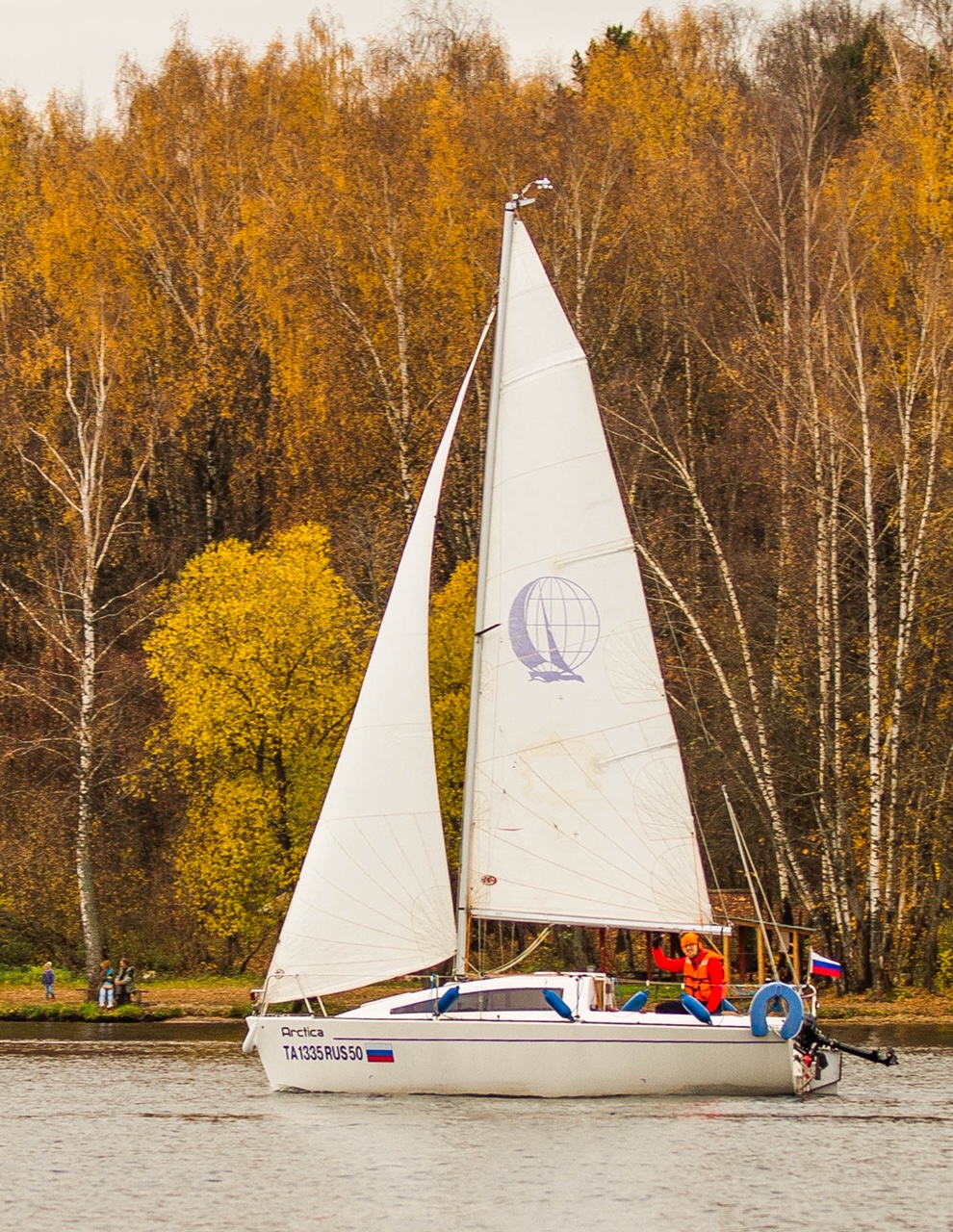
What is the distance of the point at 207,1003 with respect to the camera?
48.6 meters

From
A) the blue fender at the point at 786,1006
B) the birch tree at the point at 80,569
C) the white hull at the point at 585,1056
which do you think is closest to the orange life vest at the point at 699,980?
the white hull at the point at 585,1056

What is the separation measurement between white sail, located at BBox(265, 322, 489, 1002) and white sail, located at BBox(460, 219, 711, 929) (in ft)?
3.05

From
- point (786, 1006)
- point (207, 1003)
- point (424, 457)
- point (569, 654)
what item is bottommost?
point (207, 1003)

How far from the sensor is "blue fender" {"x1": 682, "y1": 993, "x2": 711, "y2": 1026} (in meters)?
27.3

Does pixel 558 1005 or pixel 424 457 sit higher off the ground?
pixel 424 457

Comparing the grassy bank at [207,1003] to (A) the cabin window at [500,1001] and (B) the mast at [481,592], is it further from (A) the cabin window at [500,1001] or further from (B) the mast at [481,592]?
(A) the cabin window at [500,1001]

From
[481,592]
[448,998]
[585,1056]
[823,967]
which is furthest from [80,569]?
[823,967]

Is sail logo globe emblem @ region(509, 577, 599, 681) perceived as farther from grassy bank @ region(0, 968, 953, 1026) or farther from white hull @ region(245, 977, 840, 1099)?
grassy bank @ region(0, 968, 953, 1026)

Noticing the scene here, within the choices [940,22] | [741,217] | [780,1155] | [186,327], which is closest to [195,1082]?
[780,1155]

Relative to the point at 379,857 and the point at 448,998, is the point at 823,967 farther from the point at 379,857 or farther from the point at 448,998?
the point at 379,857

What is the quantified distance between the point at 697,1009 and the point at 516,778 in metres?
4.05

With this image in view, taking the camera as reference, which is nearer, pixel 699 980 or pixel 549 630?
pixel 699 980

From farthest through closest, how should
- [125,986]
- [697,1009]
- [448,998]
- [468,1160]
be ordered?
[125,986], [448,998], [697,1009], [468,1160]

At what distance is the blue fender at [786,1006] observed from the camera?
1055 inches
